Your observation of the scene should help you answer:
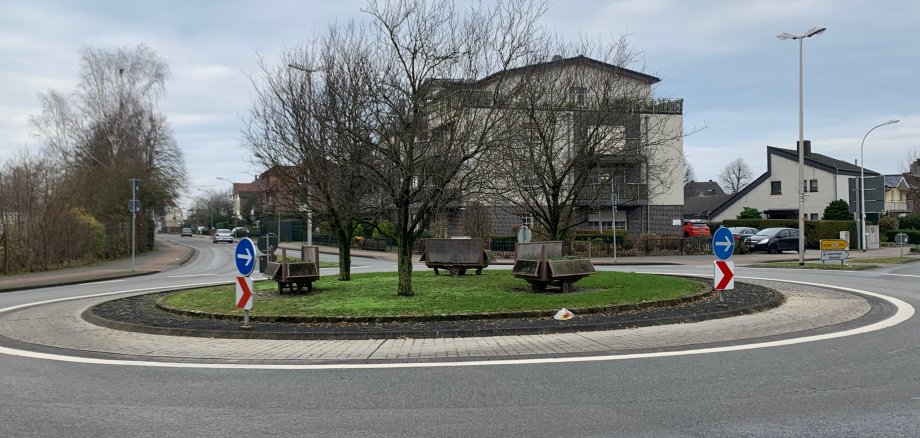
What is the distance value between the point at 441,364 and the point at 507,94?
7776 millimetres

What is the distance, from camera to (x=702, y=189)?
95312 mm

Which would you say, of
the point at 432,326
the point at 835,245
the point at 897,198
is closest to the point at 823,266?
the point at 835,245

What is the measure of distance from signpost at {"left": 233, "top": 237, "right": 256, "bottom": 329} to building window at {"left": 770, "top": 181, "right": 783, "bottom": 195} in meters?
57.4

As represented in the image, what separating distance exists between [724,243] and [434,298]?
571cm

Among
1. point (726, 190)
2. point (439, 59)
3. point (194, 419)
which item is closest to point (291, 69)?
point (439, 59)

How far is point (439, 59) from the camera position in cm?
1270

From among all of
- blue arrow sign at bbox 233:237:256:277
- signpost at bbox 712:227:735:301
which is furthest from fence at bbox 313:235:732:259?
blue arrow sign at bbox 233:237:256:277

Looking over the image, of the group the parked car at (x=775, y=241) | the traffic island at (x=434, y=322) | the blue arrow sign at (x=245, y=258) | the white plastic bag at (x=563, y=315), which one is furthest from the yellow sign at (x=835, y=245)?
the blue arrow sign at (x=245, y=258)

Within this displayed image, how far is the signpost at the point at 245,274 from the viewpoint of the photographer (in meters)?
10.1

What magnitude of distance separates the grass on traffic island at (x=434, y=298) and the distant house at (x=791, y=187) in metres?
46.0

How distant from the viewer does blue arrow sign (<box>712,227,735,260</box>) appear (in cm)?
1157

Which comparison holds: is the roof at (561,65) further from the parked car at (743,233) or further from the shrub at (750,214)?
the shrub at (750,214)

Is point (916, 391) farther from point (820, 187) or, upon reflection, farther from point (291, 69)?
point (820, 187)

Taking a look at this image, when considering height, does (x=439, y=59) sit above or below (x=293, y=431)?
above
